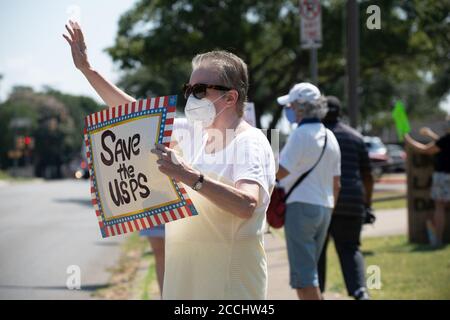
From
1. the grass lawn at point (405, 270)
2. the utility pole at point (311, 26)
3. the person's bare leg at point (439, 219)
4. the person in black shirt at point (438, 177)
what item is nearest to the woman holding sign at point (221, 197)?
the grass lawn at point (405, 270)

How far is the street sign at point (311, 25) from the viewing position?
789 cm

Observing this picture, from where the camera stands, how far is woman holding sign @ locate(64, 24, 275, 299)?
2.75 meters

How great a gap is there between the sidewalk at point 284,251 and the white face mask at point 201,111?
287 cm

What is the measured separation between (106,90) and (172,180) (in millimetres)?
815

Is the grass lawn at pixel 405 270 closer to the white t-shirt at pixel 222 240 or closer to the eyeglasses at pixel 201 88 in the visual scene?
the white t-shirt at pixel 222 240

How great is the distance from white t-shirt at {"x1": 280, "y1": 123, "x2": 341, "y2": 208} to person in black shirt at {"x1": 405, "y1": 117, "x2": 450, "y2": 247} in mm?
4157

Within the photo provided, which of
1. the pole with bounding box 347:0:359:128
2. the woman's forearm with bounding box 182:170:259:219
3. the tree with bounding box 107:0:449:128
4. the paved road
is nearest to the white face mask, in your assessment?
the woman's forearm with bounding box 182:170:259:219

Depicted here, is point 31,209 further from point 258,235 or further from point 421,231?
point 258,235

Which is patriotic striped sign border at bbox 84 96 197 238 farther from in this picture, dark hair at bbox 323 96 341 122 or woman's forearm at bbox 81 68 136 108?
dark hair at bbox 323 96 341 122

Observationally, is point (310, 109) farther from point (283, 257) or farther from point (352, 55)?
point (283, 257)

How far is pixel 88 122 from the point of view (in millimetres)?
2994

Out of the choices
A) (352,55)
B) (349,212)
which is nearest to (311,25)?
(352,55)

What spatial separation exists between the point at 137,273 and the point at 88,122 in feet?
20.5
